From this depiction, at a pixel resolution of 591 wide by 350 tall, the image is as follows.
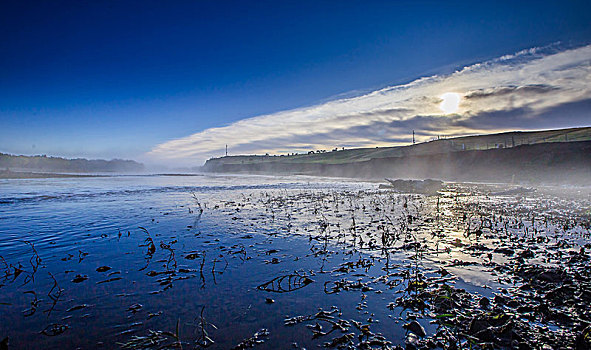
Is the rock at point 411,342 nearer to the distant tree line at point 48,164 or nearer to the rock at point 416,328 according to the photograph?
the rock at point 416,328

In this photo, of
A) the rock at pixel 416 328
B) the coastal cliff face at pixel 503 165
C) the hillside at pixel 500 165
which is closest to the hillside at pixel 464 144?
the hillside at pixel 500 165

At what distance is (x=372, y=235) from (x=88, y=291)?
8485mm

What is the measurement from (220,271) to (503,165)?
52.2 metres

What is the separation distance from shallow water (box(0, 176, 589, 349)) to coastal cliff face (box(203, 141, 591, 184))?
3259cm

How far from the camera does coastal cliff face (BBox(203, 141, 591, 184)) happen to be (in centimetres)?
3803

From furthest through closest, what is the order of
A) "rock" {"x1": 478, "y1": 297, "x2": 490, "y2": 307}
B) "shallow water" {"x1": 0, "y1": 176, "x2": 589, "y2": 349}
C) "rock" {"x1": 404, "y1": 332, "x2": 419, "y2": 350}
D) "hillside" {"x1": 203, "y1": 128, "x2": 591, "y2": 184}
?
"hillside" {"x1": 203, "y1": 128, "x2": 591, "y2": 184} < "rock" {"x1": 478, "y1": 297, "x2": 490, "y2": 307} < "shallow water" {"x1": 0, "y1": 176, "x2": 589, "y2": 349} < "rock" {"x1": 404, "y1": 332, "x2": 419, "y2": 350}

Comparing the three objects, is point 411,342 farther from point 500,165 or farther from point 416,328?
point 500,165

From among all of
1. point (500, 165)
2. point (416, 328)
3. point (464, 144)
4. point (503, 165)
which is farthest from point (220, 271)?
point (464, 144)

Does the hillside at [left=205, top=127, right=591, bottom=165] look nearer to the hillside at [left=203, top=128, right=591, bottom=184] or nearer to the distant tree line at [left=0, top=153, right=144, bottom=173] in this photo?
the hillside at [left=203, top=128, right=591, bottom=184]

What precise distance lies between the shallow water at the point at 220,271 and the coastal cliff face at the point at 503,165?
32.6 metres

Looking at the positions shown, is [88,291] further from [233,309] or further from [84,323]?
[233,309]

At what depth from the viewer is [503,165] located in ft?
151

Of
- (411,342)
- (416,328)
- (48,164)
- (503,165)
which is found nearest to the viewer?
(411,342)

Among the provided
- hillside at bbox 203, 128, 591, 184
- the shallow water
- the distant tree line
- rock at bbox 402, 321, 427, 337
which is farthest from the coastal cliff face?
the distant tree line
